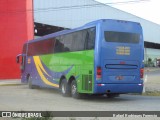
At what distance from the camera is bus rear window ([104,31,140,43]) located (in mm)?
17044

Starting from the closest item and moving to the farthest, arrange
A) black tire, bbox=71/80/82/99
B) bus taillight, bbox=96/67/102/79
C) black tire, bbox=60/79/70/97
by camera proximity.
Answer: bus taillight, bbox=96/67/102/79, black tire, bbox=71/80/82/99, black tire, bbox=60/79/70/97

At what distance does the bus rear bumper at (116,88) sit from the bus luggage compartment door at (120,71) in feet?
0.59

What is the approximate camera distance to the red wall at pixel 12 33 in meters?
35.2

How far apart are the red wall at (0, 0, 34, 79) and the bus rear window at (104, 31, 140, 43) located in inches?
777

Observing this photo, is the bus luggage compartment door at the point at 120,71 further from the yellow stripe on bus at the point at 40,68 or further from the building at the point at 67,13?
the building at the point at 67,13

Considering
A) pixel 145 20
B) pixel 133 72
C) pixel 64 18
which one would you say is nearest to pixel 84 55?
pixel 133 72

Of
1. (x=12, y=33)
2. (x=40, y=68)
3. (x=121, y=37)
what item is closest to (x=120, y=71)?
(x=121, y=37)

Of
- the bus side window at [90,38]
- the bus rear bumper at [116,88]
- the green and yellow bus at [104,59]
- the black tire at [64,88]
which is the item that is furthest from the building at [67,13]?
the bus rear bumper at [116,88]

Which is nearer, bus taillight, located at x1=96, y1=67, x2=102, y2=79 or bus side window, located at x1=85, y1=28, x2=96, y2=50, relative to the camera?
bus taillight, located at x1=96, y1=67, x2=102, y2=79

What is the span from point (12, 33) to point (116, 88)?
2032cm

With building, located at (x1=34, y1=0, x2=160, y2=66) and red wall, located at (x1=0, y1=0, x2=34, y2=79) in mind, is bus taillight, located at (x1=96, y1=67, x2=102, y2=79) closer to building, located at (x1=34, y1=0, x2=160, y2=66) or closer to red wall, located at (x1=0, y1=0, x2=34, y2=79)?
red wall, located at (x1=0, y1=0, x2=34, y2=79)

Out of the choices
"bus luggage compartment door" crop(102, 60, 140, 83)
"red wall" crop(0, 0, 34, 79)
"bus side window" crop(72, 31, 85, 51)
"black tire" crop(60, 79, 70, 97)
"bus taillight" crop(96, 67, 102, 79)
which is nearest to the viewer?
"bus taillight" crop(96, 67, 102, 79)

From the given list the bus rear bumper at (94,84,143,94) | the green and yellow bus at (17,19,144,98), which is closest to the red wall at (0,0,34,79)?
the green and yellow bus at (17,19,144,98)

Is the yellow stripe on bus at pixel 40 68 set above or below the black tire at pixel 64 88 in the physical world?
above
